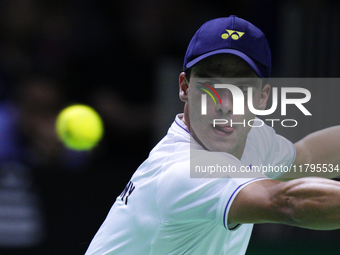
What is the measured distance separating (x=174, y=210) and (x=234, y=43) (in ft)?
2.23

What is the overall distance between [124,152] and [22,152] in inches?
39.0

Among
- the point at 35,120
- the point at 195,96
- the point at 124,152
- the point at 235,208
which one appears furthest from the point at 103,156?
the point at 235,208

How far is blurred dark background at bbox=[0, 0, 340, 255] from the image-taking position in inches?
156

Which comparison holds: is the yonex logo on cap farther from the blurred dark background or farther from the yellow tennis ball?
the yellow tennis ball

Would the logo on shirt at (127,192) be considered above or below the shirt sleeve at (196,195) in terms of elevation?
below

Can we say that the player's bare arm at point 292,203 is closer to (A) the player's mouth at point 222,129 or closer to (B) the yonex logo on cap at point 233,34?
(A) the player's mouth at point 222,129

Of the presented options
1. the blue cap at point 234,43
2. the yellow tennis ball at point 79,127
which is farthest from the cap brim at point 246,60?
the yellow tennis ball at point 79,127

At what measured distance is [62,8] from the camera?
15.7ft

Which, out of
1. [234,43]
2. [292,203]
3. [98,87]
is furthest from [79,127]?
[292,203]

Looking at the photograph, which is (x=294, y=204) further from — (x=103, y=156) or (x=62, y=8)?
(x=62, y=8)

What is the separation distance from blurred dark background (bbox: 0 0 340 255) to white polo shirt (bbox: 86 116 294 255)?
214 centimetres

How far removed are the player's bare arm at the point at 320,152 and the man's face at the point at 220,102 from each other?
67cm

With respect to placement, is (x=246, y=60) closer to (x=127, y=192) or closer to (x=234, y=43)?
(x=234, y=43)

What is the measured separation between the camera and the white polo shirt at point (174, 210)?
1407 mm
